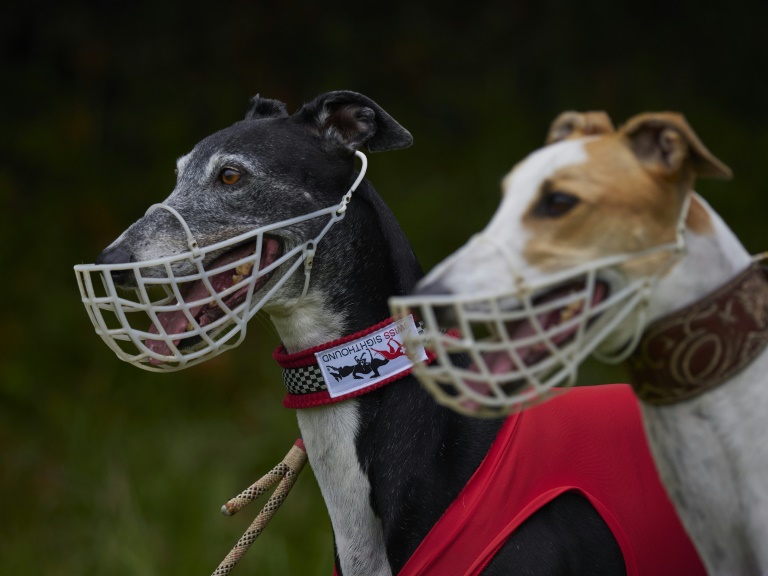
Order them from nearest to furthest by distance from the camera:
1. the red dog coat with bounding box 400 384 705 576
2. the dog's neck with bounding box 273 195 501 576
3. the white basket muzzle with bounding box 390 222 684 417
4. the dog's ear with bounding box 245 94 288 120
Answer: the white basket muzzle with bounding box 390 222 684 417 < the red dog coat with bounding box 400 384 705 576 < the dog's neck with bounding box 273 195 501 576 < the dog's ear with bounding box 245 94 288 120

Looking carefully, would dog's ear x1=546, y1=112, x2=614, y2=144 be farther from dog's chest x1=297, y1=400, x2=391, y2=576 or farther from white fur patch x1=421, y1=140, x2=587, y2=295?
dog's chest x1=297, y1=400, x2=391, y2=576

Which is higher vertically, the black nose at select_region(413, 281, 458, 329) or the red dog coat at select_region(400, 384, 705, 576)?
the black nose at select_region(413, 281, 458, 329)

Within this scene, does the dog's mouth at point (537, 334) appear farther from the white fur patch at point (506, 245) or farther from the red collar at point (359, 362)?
the red collar at point (359, 362)

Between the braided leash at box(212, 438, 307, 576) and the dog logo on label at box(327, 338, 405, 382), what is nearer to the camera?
the dog logo on label at box(327, 338, 405, 382)

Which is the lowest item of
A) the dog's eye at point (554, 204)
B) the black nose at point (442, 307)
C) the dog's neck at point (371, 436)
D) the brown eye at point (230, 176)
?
the dog's neck at point (371, 436)

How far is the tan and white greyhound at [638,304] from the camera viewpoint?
1.49 metres

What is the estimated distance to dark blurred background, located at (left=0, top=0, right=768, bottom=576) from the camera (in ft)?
17.6

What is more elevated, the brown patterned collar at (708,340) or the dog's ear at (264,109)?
the dog's ear at (264,109)

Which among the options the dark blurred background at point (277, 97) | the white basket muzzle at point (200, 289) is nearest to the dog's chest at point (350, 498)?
the white basket muzzle at point (200, 289)

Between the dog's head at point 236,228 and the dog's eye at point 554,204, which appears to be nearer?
the dog's eye at point 554,204

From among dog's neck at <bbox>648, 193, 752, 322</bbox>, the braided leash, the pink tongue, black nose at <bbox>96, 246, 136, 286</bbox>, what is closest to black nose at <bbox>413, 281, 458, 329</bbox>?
the pink tongue

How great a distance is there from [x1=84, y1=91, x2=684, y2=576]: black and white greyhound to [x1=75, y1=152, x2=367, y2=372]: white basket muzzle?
2 centimetres

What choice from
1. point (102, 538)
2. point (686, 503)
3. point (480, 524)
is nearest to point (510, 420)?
point (480, 524)

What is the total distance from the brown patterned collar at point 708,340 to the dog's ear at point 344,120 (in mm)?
959
